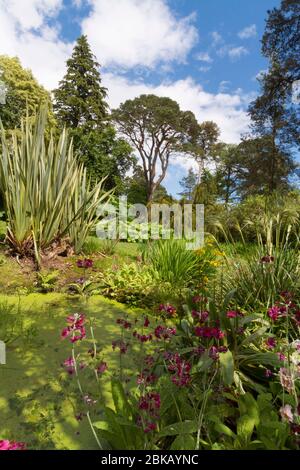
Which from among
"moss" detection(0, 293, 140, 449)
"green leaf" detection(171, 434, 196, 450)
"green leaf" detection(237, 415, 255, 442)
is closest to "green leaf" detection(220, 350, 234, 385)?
"green leaf" detection(237, 415, 255, 442)

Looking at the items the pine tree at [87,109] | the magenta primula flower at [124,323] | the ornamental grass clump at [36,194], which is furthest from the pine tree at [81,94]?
the magenta primula flower at [124,323]

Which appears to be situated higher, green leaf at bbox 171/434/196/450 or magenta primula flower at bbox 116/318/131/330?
magenta primula flower at bbox 116/318/131/330

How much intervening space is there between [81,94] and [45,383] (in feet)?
69.3

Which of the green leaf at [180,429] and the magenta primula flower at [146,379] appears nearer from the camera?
the green leaf at [180,429]

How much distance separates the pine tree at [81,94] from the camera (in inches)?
758

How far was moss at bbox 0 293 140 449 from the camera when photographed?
1.40 metres

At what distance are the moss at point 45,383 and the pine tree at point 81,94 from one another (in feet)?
59.4

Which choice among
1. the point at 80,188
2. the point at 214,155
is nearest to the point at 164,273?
the point at 80,188

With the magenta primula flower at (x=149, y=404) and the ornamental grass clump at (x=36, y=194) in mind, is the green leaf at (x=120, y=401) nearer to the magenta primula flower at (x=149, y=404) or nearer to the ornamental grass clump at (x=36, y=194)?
the magenta primula flower at (x=149, y=404)

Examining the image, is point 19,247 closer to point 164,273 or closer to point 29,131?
point 29,131

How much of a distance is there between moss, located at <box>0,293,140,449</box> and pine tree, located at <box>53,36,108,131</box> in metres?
18.1

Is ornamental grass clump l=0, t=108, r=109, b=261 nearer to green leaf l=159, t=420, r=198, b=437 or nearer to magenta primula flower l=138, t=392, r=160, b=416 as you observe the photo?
magenta primula flower l=138, t=392, r=160, b=416

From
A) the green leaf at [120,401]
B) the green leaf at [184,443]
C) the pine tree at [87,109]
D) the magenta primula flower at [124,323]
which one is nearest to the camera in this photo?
the green leaf at [184,443]

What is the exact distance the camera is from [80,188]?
202 inches
